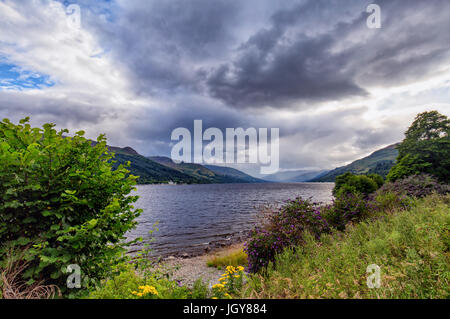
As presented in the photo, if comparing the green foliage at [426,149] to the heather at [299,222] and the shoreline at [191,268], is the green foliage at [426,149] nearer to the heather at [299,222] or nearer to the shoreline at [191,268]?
the heather at [299,222]

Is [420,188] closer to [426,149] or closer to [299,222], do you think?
[299,222]

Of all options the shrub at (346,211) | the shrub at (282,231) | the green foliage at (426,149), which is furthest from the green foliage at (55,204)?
the green foliage at (426,149)

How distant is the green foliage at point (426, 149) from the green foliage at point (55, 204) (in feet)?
113

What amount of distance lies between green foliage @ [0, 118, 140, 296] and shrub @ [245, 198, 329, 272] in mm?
6011

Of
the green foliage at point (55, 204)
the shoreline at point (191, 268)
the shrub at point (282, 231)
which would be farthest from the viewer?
the shoreline at point (191, 268)

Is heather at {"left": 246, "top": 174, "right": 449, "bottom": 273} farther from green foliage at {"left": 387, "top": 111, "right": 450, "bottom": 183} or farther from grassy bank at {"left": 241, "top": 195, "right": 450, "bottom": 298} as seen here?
green foliage at {"left": 387, "top": 111, "right": 450, "bottom": 183}

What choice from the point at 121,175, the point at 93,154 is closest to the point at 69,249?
the point at 121,175

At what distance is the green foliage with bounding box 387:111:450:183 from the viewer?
2692cm

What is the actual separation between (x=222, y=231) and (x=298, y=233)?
818 inches

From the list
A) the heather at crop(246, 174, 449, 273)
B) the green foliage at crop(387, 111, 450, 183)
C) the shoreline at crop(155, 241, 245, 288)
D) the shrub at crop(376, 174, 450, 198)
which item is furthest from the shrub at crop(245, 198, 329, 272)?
the green foliage at crop(387, 111, 450, 183)

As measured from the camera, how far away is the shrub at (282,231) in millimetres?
8234

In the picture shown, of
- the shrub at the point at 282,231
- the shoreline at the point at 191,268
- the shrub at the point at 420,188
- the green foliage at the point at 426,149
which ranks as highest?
the green foliage at the point at 426,149

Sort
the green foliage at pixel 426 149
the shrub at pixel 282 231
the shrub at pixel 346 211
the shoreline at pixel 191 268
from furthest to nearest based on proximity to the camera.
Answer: the green foliage at pixel 426 149 < the shoreline at pixel 191 268 < the shrub at pixel 346 211 < the shrub at pixel 282 231

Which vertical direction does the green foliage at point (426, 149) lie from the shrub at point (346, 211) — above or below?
above
